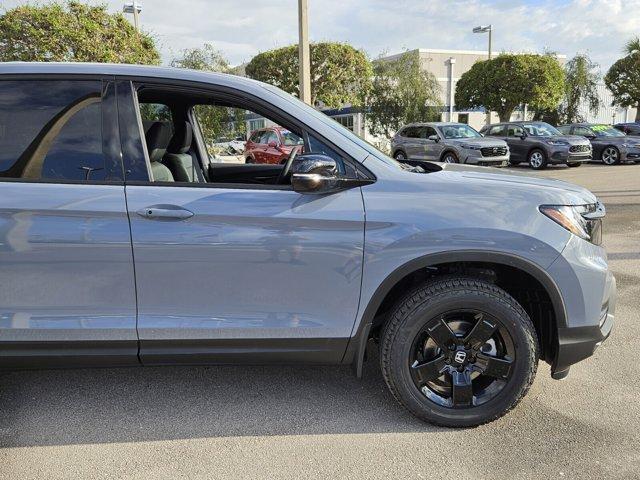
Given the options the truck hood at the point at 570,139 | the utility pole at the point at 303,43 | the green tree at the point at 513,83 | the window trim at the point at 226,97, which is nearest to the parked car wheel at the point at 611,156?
the truck hood at the point at 570,139

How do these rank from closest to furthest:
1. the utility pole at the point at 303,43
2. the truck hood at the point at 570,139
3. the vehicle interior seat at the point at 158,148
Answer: the vehicle interior seat at the point at 158,148
the utility pole at the point at 303,43
the truck hood at the point at 570,139

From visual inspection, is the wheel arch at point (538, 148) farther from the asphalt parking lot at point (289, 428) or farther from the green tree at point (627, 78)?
the green tree at point (627, 78)

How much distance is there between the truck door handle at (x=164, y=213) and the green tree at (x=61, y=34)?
1035 cm

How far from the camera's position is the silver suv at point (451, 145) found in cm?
1540

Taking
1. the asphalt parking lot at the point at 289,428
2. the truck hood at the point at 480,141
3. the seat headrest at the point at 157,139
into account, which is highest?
the seat headrest at the point at 157,139

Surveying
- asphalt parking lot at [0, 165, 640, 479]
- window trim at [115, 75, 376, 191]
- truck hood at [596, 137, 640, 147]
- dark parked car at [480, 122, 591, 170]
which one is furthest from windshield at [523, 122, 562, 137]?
window trim at [115, 75, 376, 191]

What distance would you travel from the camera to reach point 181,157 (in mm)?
3613

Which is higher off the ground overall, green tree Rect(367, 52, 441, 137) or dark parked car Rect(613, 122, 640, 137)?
green tree Rect(367, 52, 441, 137)

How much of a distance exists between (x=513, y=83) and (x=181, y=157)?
2625 cm

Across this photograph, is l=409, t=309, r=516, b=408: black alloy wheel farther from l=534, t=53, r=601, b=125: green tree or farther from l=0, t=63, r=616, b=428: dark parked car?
l=534, t=53, r=601, b=125: green tree

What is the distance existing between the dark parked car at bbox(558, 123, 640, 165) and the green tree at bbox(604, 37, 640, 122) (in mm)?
14348

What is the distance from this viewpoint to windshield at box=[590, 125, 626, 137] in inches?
752

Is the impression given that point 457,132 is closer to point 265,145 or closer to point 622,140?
point 622,140

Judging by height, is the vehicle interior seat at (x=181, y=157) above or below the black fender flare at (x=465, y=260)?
above
